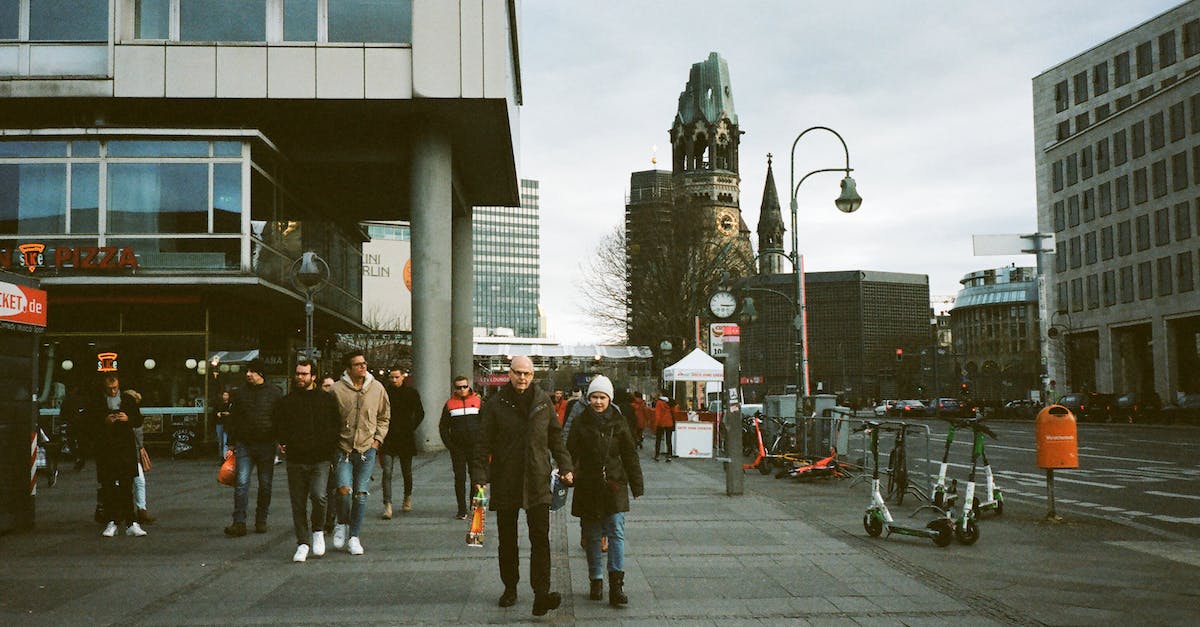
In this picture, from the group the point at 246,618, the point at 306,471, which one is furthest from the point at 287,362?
the point at 246,618

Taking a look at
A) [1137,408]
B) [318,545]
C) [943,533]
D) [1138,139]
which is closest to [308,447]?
[318,545]

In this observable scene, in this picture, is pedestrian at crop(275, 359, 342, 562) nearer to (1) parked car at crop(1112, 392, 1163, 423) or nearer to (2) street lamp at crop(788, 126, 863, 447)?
(2) street lamp at crop(788, 126, 863, 447)

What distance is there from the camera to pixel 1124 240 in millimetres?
65875

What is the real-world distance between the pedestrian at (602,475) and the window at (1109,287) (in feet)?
221

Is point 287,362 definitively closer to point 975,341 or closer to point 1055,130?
point 1055,130

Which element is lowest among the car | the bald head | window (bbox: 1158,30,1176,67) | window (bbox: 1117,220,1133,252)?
the car

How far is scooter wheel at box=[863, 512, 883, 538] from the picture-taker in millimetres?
10952

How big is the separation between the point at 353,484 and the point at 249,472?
2051mm

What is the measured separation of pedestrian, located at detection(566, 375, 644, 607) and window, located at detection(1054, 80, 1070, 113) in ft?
256

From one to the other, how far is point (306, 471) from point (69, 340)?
18.8 metres

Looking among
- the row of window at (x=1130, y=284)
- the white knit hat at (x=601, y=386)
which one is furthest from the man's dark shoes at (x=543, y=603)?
the row of window at (x=1130, y=284)

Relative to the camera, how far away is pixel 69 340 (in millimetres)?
25891

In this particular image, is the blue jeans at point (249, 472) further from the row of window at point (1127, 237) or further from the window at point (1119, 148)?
the window at point (1119, 148)

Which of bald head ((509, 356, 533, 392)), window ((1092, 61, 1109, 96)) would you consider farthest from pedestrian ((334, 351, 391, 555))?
window ((1092, 61, 1109, 96))
